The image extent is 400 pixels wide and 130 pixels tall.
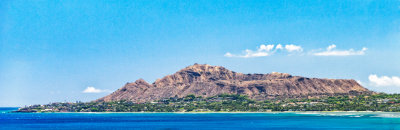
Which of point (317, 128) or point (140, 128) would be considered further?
point (140, 128)

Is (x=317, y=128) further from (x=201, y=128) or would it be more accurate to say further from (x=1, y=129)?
(x=1, y=129)

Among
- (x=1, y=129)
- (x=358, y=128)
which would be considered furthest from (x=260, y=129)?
(x=1, y=129)

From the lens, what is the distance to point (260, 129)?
170 meters

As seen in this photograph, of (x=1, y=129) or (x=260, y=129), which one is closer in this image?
(x=260, y=129)

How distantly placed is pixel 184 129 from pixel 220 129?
1362 cm

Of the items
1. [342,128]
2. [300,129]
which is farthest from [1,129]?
[342,128]

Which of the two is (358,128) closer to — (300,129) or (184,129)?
(300,129)

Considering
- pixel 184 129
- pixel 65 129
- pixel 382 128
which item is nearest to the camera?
pixel 382 128

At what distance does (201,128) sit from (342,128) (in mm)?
52847

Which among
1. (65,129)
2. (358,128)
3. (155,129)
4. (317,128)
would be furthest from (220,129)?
(65,129)

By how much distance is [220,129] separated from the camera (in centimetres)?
17425

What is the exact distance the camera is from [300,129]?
549 ft

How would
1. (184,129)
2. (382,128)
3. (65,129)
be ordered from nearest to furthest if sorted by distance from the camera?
1. (382,128)
2. (184,129)
3. (65,129)

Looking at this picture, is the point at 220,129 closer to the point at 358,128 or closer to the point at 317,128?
the point at 317,128
